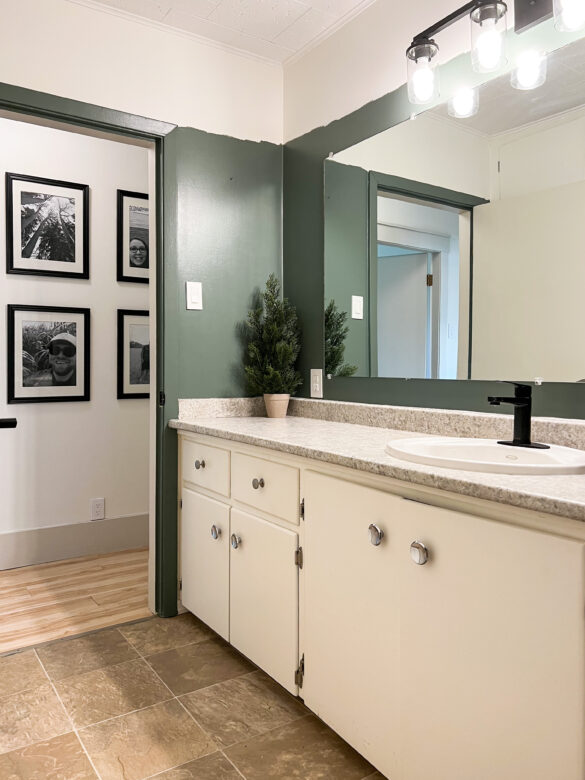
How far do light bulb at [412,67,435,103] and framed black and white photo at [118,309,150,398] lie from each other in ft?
6.55

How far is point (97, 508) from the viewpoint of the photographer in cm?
334

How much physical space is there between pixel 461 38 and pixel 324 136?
744 mm

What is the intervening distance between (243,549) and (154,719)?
553 millimetres

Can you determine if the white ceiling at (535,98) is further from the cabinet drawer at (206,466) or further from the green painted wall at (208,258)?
the cabinet drawer at (206,466)

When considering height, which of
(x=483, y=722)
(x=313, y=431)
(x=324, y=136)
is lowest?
(x=483, y=722)

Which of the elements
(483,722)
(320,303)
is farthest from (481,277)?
(483,722)

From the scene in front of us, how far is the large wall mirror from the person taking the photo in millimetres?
1667

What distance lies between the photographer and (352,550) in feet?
4.94

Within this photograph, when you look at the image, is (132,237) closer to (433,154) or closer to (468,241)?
(433,154)

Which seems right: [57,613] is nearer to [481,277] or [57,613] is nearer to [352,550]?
[352,550]

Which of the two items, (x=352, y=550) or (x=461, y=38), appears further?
(x=461, y=38)

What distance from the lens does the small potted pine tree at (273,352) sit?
2580mm

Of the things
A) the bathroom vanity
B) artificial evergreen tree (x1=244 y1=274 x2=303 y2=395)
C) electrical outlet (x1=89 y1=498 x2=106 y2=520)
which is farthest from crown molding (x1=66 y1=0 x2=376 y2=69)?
electrical outlet (x1=89 y1=498 x2=106 y2=520)

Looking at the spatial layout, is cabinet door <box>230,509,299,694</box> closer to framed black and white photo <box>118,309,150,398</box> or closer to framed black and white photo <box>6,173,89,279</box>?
framed black and white photo <box>118,309,150,398</box>
